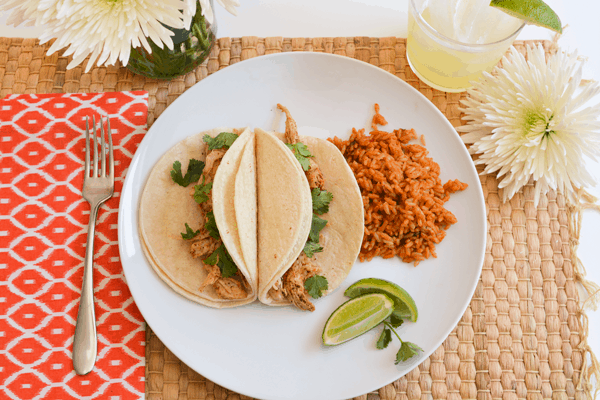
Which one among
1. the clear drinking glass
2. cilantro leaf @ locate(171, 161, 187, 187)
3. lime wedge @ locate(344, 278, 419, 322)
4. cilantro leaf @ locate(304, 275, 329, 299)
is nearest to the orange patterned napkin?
cilantro leaf @ locate(171, 161, 187, 187)

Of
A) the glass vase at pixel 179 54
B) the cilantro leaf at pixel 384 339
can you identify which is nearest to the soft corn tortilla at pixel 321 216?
the cilantro leaf at pixel 384 339

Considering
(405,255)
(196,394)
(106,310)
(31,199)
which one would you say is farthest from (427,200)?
(31,199)

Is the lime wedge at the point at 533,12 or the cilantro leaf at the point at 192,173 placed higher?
the lime wedge at the point at 533,12

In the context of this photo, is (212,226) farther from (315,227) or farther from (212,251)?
(315,227)

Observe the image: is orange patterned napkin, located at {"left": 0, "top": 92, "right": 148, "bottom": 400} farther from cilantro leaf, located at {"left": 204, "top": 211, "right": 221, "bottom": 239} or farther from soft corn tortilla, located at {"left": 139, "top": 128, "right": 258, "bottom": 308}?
cilantro leaf, located at {"left": 204, "top": 211, "right": 221, "bottom": 239}

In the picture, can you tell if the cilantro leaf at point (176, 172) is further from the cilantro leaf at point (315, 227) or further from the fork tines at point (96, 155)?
the cilantro leaf at point (315, 227)

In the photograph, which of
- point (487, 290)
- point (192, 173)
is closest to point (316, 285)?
point (192, 173)
